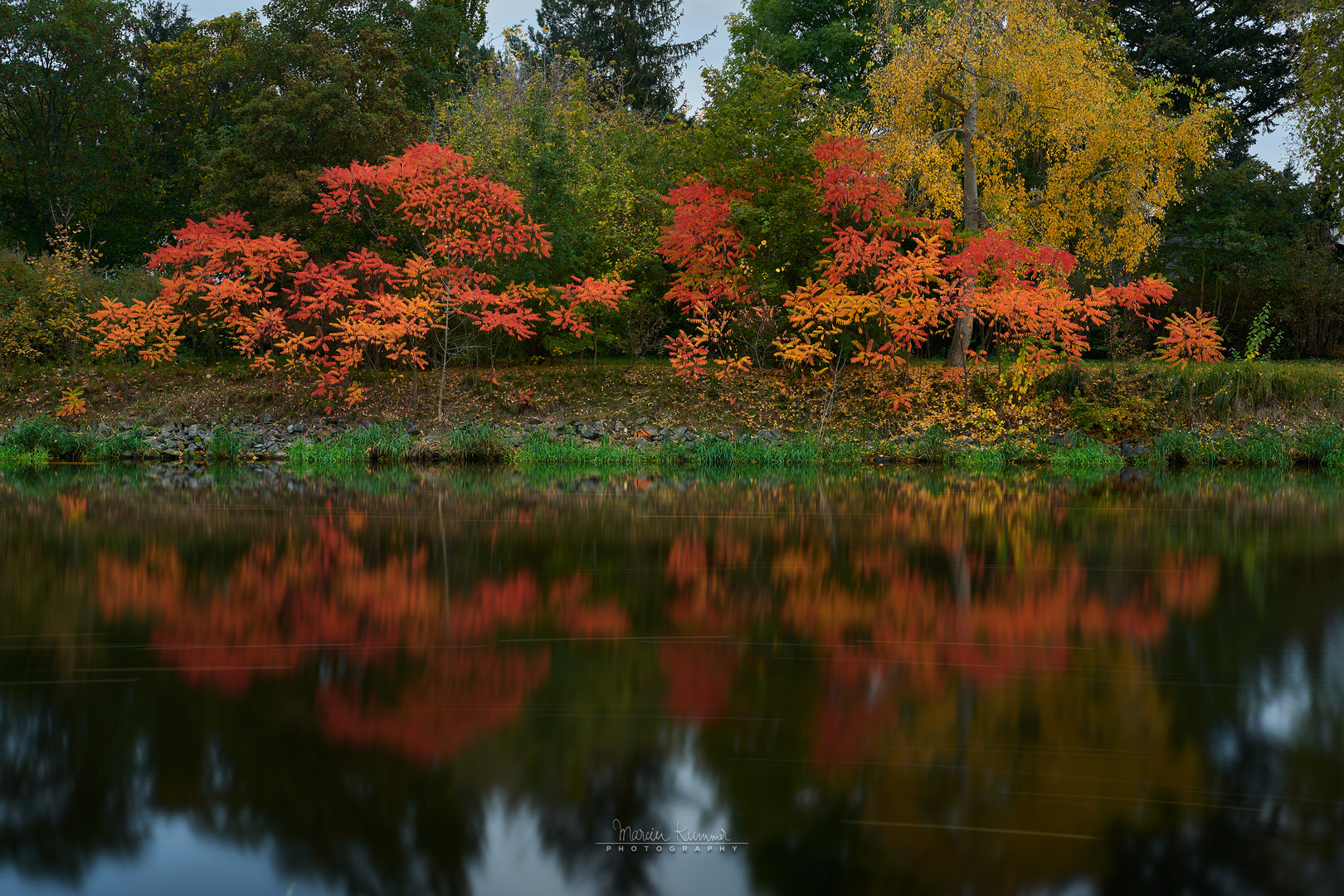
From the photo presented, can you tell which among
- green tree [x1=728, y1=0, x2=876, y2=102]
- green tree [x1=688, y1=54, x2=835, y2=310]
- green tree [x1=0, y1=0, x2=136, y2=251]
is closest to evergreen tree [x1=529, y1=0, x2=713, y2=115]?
green tree [x1=728, y1=0, x2=876, y2=102]

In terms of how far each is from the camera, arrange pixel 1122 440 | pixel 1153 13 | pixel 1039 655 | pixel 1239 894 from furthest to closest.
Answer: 1. pixel 1153 13
2. pixel 1122 440
3. pixel 1039 655
4. pixel 1239 894

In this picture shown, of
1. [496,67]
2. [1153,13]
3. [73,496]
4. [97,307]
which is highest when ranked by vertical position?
[1153,13]

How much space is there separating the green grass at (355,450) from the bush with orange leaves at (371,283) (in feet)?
5.62

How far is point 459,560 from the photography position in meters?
6.69

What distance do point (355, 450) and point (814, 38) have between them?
58.5 feet

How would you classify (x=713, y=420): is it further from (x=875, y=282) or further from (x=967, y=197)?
(x=967, y=197)

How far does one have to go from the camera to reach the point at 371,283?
1852 cm

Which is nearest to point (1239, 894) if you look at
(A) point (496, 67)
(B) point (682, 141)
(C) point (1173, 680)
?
(C) point (1173, 680)

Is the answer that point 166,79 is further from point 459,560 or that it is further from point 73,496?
point 459,560

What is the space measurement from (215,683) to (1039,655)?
3.54 m

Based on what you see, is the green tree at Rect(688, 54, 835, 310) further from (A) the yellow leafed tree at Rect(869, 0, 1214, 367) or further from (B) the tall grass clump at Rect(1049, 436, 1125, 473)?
(B) the tall grass clump at Rect(1049, 436, 1125, 473)

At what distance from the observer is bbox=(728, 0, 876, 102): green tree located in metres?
25.4

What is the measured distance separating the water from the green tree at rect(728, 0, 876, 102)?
2086 cm

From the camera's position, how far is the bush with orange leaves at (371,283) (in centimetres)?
1769
